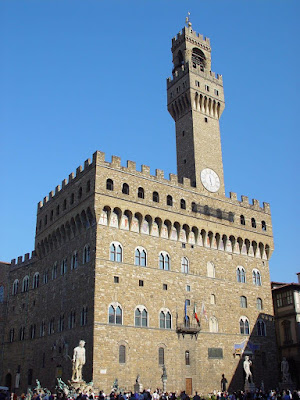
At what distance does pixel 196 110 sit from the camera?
145 ft

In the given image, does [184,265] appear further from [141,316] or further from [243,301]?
[243,301]

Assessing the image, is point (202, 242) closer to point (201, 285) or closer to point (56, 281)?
point (201, 285)

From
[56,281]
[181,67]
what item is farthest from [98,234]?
[181,67]

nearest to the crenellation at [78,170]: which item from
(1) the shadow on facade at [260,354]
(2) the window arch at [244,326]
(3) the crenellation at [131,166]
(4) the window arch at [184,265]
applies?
(3) the crenellation at [131,166]

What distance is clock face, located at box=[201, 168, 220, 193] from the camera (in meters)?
41.5

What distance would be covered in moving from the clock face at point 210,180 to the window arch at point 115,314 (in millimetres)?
14682

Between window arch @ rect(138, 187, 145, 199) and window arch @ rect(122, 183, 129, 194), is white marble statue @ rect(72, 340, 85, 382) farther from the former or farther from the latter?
window arch @ rect(138, 187, 145, 199)

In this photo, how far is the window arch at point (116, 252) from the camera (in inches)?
1318

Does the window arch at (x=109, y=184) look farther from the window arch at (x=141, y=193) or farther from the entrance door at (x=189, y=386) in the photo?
the entrance door at (x=189, y=386)

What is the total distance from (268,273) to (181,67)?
22537mm

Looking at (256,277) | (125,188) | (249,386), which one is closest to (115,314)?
(125,188)

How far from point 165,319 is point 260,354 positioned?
10.7 m

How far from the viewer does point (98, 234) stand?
3322 centimetres

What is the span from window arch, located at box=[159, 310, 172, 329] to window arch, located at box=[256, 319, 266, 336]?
395 inches
